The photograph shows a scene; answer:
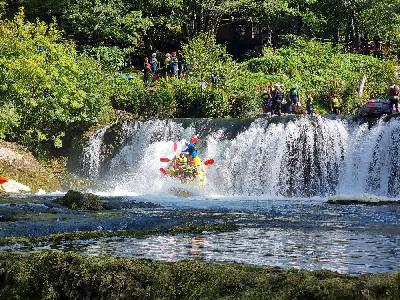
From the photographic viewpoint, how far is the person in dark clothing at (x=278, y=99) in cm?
3628

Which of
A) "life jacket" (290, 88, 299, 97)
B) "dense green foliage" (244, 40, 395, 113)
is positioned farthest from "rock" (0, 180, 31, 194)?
"dense green foliage" (244, 40, 395, 113)

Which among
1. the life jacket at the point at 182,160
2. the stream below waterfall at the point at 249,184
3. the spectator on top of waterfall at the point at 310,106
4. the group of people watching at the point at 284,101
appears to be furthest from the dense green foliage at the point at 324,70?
the life jacket at the point at 182,160

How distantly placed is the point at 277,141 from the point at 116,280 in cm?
2611

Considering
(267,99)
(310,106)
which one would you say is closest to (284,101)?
(267,99)

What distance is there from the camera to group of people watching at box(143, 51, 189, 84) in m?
42.7

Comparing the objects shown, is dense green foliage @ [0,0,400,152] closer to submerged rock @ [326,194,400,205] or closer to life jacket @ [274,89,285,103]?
life jacket @ [274,89,285,103]

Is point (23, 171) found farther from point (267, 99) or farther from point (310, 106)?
point (310, 106)

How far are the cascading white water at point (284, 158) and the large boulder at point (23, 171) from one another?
384cm

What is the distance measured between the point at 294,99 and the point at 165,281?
33202 millimetres

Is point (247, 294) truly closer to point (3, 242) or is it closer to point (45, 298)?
point (45, 298)

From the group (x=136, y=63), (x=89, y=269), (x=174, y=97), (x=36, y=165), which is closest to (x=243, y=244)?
(x=89, y=269)

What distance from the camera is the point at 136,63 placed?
50.8 m

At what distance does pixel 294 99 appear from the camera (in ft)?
123

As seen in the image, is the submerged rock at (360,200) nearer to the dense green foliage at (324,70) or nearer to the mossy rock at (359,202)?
the mossy rock at (359,202)
